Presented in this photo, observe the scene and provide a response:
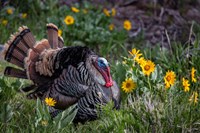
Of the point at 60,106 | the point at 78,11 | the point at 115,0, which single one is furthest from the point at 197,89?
the point at 115,0

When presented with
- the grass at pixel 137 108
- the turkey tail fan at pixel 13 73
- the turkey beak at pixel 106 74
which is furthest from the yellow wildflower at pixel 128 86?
the turkey tail fan at pixel 13 73

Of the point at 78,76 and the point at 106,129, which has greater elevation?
the point at 78,76

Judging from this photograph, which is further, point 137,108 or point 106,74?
point 106,74

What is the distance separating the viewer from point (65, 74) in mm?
4492

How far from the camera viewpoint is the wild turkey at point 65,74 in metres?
4.40

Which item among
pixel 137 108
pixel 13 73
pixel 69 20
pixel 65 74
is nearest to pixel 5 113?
pixel 65 74

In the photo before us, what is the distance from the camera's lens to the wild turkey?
4398 millimetres

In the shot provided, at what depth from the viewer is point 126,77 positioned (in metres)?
5.11

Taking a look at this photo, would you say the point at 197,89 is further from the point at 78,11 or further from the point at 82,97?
the point at 78,11

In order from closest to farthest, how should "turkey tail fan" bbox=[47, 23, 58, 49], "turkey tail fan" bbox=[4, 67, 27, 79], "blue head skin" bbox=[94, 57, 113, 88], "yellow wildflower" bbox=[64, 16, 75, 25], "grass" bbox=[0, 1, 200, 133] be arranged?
"grass" bbox=[0, 1, 200, 133] → "blue head skin" bbox=[94, 57, 113, 88] → "turkey tail fan" bbox=[4, 67, 27, 79] → "turkey tail fan" bbox=[47, 23, 58, 49] → "yellow wildflower" bbox=[64, 16, 75, 25]

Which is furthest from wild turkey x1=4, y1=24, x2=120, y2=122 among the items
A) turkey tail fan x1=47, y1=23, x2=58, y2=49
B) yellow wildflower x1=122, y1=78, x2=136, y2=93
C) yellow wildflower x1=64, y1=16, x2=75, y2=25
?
yellow wildflower x1=64, y1=16, x2=75, y2=25

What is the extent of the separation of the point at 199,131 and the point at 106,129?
Answer: 0.70m

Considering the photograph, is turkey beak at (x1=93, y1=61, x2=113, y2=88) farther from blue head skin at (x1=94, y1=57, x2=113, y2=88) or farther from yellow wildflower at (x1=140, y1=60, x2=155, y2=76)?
yellow wildflower at (x1=140, y1=60, x2=155, y2=76)

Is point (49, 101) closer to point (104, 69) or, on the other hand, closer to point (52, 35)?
point (104, 69)
